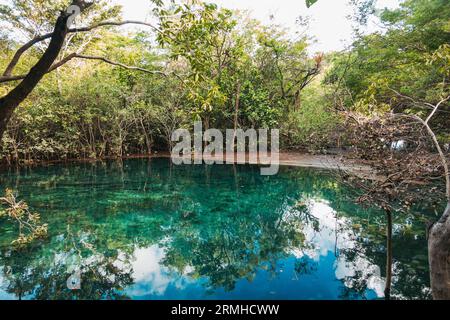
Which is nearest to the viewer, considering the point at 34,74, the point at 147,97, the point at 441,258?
the point at 34,74

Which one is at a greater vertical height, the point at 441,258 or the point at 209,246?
the point at 441,258

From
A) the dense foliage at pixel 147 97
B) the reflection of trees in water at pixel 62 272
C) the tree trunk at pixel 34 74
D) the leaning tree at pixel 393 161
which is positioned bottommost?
the reflection of trees in water at pixel 62 272

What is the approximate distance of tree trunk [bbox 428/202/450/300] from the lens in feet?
7.64

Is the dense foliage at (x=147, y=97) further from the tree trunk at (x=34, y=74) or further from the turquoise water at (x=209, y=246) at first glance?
the tree trunk at (x=34, y=74)

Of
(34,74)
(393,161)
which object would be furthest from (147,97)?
(393,161)

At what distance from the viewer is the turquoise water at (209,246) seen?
4.20m

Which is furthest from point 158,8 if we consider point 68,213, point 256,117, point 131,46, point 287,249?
point 131,46

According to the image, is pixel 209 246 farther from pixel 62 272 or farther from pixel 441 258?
pixel 441 258

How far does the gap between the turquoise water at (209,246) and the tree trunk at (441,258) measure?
4.26 ft

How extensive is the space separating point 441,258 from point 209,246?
13.6 ft

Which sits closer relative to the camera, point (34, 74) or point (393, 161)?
point (34, 74)

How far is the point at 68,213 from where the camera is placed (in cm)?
744

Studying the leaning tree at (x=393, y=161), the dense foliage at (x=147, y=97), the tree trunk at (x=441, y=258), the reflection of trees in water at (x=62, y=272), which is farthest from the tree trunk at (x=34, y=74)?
the dense foliage at (x=147, y=97)

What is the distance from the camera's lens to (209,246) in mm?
5766
